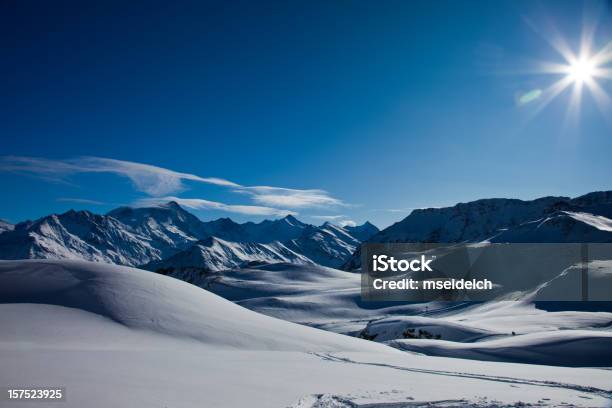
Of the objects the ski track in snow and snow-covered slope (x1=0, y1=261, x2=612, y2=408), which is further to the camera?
the ski track in snow

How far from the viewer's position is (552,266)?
320 feet

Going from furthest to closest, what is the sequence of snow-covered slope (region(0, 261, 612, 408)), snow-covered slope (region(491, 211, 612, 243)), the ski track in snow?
snow-covered slope (region(491, 211, 612, 243)), the ski track in snow, snow-covered slope (region(0, 261, 612, 408))

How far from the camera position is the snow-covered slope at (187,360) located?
819cm

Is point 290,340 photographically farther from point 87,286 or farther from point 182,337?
point 87,286

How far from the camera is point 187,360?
36.2ft

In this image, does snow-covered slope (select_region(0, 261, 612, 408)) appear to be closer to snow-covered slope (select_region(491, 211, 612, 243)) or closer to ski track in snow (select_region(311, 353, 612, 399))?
ski track in snow (select_region(311, 353, 612, 399))

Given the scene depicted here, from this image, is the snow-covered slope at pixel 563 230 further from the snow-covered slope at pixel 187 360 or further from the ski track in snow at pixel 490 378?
the snow-covered slope at pixel 187 360

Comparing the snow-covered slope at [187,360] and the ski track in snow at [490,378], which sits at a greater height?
the snow-covered slope at [187,360]

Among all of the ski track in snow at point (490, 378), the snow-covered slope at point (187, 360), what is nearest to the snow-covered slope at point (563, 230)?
the ski track in snow at point (490, 378)

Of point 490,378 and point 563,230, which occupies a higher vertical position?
point 563,230

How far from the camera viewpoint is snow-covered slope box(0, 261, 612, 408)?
819 centimetres

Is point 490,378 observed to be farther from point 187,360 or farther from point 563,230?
point 563,230

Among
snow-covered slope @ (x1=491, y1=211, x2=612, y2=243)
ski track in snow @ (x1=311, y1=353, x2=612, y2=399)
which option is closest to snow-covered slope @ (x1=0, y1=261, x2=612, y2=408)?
ski track in snow @ (x1=311, y1=353, x2=612, y2=399)

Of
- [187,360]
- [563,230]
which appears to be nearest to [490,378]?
[187,360]
